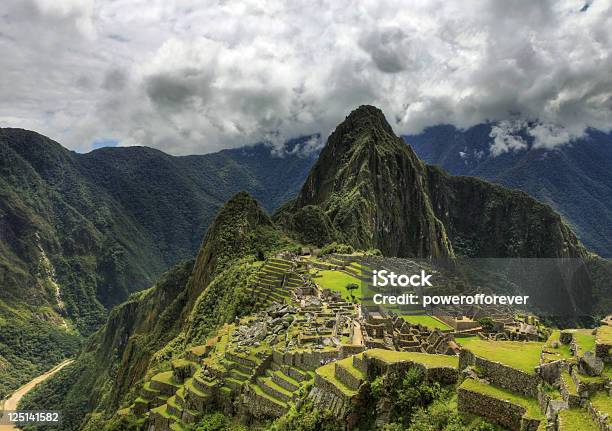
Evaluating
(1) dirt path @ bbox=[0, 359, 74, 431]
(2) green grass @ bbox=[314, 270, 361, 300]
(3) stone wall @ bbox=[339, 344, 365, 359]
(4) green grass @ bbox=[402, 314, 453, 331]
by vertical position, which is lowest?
(1) dirt path @ bbox=[0, 359, 74, 431]

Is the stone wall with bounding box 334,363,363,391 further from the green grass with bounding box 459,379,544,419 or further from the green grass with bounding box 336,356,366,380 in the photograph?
the green grass with bounding box 459,379,544,419

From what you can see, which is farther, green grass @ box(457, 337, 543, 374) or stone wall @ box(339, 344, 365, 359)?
stone wall @ box(339, 344, 365, 359)

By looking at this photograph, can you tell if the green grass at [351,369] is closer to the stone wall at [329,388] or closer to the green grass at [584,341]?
the stone wall at [329,388]

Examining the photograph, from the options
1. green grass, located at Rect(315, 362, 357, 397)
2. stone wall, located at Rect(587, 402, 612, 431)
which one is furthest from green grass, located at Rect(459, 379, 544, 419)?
green grass, located at Rect(315, 362, 357, 397)

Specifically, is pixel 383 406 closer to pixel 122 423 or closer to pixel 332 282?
pixel 122 423

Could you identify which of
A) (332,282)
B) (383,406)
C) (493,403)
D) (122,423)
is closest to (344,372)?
(383,406)

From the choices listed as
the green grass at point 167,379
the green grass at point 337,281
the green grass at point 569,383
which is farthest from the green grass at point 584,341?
the green grass at point 337,281

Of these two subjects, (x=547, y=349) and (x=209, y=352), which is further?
(x=209, y=352)
